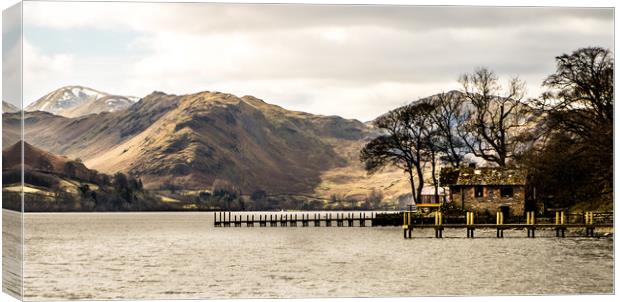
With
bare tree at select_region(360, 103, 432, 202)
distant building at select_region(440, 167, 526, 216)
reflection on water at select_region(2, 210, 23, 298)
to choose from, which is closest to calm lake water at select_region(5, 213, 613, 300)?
reflection on water at select_region(2, 210, 23, 298)

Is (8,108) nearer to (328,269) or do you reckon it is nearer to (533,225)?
(328,269)

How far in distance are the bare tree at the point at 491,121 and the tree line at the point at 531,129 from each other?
2.2 inches

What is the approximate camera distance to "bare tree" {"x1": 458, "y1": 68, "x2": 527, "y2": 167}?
Result: 65188 millimetres

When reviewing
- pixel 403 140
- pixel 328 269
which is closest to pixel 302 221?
pixel 403 140

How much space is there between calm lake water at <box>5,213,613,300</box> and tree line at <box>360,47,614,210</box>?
3.18m

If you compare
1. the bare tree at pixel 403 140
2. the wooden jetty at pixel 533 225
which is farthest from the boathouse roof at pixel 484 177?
the bare tree at pixel 403 140

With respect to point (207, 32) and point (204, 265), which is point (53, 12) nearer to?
point (207, 32)

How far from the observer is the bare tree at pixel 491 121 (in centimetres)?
6519

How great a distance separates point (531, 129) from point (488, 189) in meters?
4.84

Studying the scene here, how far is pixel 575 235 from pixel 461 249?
8839 mm

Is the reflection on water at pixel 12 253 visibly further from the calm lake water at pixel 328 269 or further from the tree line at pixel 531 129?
the tree line at pixel 531 129

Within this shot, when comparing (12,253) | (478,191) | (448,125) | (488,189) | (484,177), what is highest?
(448,125)

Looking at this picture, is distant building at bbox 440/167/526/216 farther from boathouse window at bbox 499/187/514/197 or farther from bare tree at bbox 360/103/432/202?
bare tree at bbox 360/103/432/202

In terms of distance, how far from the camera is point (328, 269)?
1617 inches
